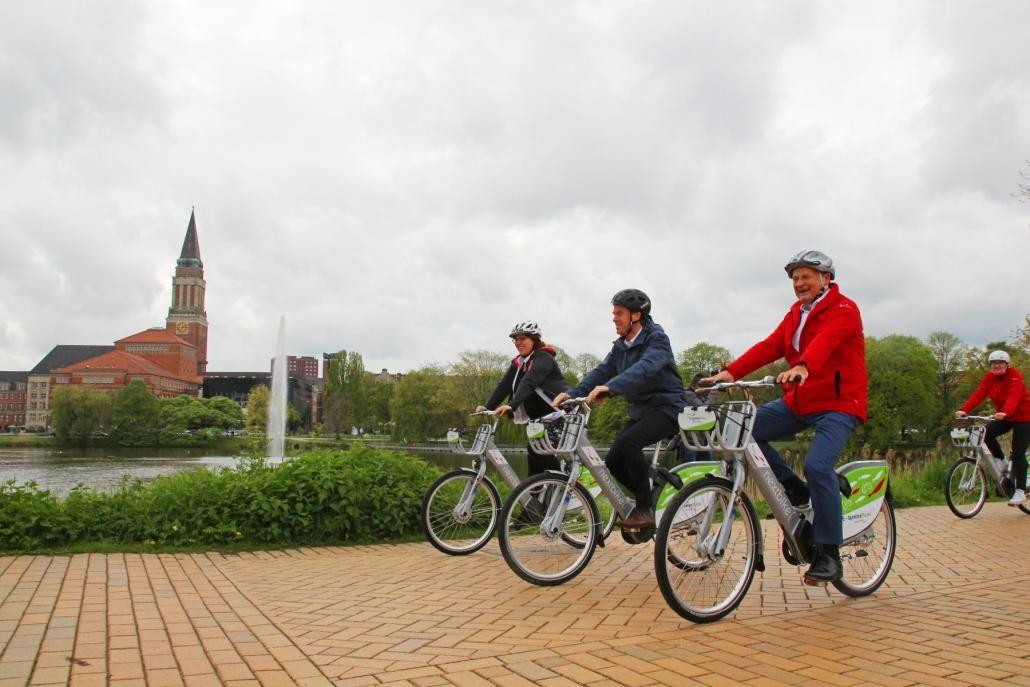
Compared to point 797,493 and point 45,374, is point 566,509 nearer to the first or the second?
point 797,493

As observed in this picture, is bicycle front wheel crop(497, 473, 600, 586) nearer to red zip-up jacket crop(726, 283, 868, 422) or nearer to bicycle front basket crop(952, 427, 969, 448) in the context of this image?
red zip-up jacket crop(726, 283, 868, 422)

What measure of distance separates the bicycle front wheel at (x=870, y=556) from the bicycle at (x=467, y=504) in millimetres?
2012

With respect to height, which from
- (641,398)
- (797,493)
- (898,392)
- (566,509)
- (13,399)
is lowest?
(566,509)

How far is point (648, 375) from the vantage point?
518 centimetres

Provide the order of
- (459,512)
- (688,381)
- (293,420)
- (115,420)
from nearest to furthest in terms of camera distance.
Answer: (459,512) → (688,381) → (115,420) → (293,420)

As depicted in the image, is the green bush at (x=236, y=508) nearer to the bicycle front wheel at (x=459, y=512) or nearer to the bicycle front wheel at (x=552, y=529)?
the bicycle front wheel at (x=459, y=512)

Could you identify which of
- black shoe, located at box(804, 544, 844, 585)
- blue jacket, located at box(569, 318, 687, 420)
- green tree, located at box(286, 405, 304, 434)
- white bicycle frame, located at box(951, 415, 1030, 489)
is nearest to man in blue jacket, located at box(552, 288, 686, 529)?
blue jacket, located at box(569, 318, 687, 420)

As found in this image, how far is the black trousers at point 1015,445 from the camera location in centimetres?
920

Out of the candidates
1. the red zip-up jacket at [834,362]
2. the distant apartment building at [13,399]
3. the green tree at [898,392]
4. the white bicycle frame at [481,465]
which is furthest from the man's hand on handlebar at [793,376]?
the distant apartment building at [13,399]

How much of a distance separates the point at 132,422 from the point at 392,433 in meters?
→ 36.6

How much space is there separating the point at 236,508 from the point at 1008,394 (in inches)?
327

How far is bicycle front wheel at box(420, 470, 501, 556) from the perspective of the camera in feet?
21.2

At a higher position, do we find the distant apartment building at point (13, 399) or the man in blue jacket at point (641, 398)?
the distant apartment building at point (13, 399)

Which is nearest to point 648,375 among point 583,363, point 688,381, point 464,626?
point 464,626
